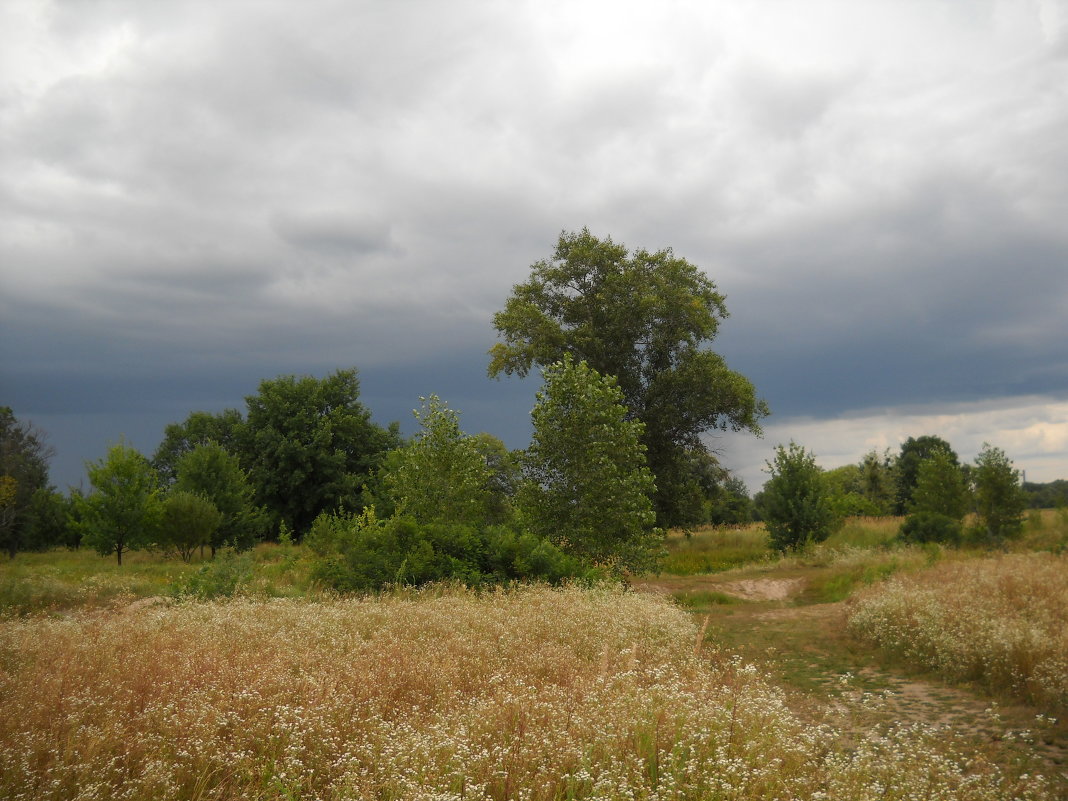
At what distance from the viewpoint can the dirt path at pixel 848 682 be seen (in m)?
7.04

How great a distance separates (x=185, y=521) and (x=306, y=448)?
16.0m

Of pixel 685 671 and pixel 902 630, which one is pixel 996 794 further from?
pixel 902 630

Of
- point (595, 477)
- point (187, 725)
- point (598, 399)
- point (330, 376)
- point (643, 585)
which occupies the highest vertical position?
point (330, 376)

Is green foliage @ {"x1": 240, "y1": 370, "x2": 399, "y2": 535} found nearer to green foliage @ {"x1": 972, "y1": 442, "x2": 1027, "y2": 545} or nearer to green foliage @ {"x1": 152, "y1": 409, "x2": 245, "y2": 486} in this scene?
green foliage @ {"x1": 152, "y1": 409, "x2": 245, "y2": 486}

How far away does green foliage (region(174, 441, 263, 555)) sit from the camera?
35312 millimetres

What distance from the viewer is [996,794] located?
5.33 m

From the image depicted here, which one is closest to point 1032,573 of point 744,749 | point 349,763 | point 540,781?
point 744,749

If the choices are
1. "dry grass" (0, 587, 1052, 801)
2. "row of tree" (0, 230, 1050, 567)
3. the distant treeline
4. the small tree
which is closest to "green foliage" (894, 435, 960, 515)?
"row of tree" (0, 230, 1050, 567)

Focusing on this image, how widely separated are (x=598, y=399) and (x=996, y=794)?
15.2 m

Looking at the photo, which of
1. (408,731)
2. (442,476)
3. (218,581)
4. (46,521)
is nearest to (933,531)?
(442,476)

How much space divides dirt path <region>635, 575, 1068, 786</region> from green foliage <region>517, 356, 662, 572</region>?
56.8 inches

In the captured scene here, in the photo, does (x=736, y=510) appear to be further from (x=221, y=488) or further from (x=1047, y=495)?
(x=221, y=488)

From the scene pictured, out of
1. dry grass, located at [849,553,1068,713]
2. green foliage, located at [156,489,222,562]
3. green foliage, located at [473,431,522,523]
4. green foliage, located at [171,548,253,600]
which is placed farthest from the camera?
green foliage, located at [473,431,522,523]

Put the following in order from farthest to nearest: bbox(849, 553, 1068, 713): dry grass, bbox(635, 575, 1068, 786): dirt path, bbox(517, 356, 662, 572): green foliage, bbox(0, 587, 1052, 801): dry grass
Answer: bbox(517, 356, 662, 572): green foliage
bbox(849, 553, 1068, 713): dry grass
bbox(635, 575, 1068, 786): dirt path
bbox(0, 587, 1052, 801): dry grass
